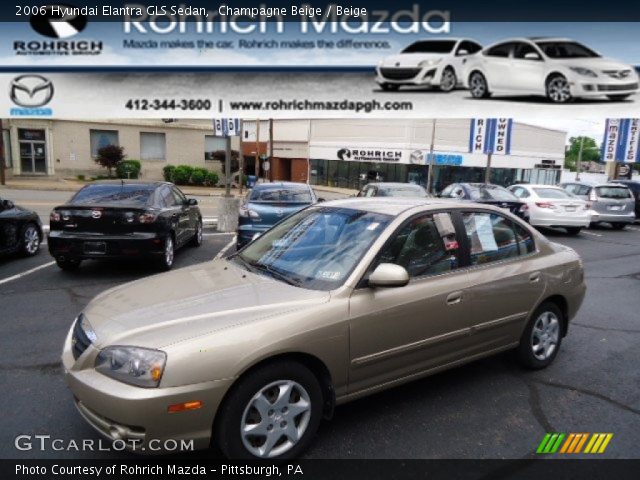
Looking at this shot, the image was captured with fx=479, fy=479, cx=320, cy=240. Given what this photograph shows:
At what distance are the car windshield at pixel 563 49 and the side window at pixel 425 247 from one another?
876 cm

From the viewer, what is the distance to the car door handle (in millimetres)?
3496

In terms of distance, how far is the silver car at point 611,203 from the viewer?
1537 centimetres

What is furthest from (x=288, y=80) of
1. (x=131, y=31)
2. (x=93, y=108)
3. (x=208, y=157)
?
(x=208, y=157)

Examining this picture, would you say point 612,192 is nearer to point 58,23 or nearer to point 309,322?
point 309,322

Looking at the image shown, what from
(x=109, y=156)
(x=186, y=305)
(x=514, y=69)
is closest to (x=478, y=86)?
(x=514, y=69)

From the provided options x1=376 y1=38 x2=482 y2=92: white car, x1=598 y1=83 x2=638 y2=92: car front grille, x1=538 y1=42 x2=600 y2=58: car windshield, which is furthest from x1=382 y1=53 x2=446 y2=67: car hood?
x1=598 y1=83 x2=638 y2=92: car front grille

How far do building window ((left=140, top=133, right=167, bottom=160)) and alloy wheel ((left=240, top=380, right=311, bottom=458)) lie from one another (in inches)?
1367

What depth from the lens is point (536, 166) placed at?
49000 mm

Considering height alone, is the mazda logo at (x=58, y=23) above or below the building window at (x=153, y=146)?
above

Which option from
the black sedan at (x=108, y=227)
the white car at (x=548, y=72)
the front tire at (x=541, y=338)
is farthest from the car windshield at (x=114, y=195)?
the white car at (x=548, y=72)

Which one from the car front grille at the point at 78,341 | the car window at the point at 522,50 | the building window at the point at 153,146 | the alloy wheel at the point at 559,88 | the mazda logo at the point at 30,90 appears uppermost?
the car window at the point at 522,50

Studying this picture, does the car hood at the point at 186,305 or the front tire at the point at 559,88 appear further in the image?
the front tire at the point at 559,88

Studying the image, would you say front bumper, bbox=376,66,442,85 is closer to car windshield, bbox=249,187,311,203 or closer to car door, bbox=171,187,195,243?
car windshield, bbox=249,187,311,203

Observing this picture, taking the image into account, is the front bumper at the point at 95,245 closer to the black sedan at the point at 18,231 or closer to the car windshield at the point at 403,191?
the black sedan at the point at 18,231
